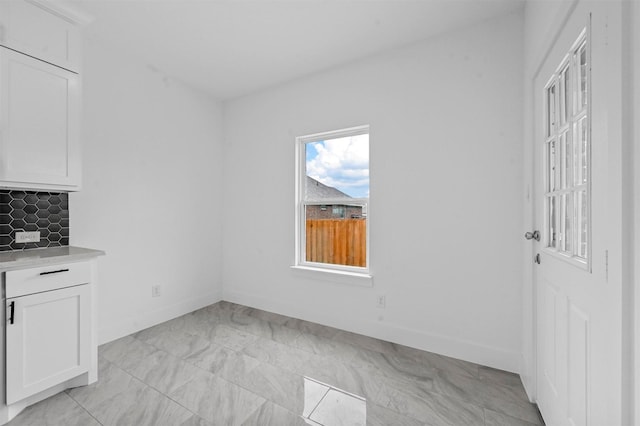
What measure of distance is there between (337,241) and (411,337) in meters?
1.15

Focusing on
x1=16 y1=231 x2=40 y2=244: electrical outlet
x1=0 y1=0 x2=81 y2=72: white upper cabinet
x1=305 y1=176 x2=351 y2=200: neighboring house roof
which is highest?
x1=0 y1=0 x2=81 y2=72: white upper cabinet

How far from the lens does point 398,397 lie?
6.23 feet

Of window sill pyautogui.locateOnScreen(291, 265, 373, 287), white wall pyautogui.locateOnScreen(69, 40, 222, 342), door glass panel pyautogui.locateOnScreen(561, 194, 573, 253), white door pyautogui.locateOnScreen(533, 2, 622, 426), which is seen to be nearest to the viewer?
white door pyautogui.locateOnScreen(533, 2, 622, 426)

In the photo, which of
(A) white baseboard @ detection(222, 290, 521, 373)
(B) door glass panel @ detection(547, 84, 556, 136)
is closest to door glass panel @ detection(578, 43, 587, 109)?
(B) door glass panel @ detection(547, 84, 556, 136)

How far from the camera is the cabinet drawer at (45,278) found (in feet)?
5.58

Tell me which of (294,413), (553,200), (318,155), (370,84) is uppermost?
(370,84)

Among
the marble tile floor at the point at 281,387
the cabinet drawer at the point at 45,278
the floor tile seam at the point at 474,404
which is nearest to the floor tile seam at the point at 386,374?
the marble tile floor at the point at 281,387

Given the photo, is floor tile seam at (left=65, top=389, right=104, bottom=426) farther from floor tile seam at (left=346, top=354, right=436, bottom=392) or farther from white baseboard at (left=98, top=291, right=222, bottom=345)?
floor tile seam at (left=346, top=354, right=436, bottom=392)

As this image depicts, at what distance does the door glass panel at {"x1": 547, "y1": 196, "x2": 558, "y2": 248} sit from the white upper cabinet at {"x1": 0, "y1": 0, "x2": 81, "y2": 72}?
3.29 metres

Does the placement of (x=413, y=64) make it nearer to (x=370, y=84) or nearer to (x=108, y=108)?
(x=370, y=84)

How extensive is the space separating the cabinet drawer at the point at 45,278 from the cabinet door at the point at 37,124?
62 centimetres

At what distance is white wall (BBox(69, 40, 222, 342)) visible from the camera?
265 centimetres

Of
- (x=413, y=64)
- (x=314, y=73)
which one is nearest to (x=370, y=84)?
(x=413, y=64)

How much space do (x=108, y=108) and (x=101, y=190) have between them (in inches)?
30.1
